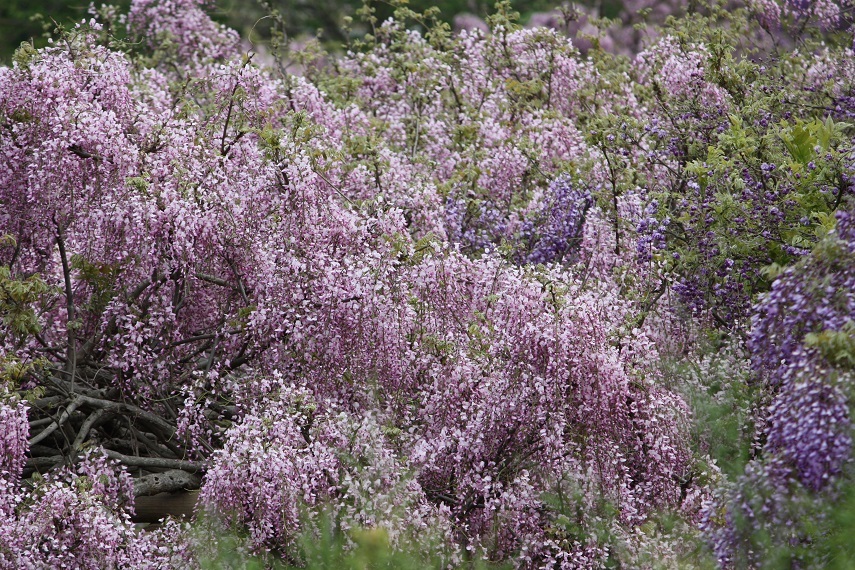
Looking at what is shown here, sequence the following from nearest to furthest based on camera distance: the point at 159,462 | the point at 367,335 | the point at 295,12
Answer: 1. the point at 367,335
2. the point at 159,462
3. the point at 295,12

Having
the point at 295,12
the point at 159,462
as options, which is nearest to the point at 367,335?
the point at 159,462

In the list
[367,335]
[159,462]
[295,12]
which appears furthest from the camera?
[295,12]

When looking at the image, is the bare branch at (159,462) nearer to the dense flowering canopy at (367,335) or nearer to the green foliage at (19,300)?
the dense flowering canopy at (367,335)

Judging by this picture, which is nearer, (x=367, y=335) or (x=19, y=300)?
(x=19, y=300)

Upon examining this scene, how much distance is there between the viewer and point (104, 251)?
6977 millimetres

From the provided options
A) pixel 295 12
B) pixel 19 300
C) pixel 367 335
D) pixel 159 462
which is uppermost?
pixel 295 12

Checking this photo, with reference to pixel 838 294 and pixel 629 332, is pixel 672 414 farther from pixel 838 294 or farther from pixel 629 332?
pixel 838 294

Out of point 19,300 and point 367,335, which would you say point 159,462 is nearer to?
point 19,300

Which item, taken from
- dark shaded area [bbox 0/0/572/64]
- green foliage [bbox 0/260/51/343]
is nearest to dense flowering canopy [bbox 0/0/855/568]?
green foliage [bbox 0/260/51/343]

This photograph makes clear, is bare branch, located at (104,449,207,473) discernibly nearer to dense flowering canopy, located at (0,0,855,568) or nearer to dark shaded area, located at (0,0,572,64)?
dense flowering canopy, located at (0,0,855,568)

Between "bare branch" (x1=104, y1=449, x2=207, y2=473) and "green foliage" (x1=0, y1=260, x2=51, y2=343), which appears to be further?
"bare branch" (x1=104, y1=449, x2=207, y2=473)

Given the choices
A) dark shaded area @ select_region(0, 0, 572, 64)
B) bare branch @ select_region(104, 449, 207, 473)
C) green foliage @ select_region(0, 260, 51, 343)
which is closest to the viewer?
green foliage @ select_region(0, 260, 51, 343)

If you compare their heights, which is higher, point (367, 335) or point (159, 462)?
point (367, 335)

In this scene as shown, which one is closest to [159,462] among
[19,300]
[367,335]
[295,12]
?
[19,300]
